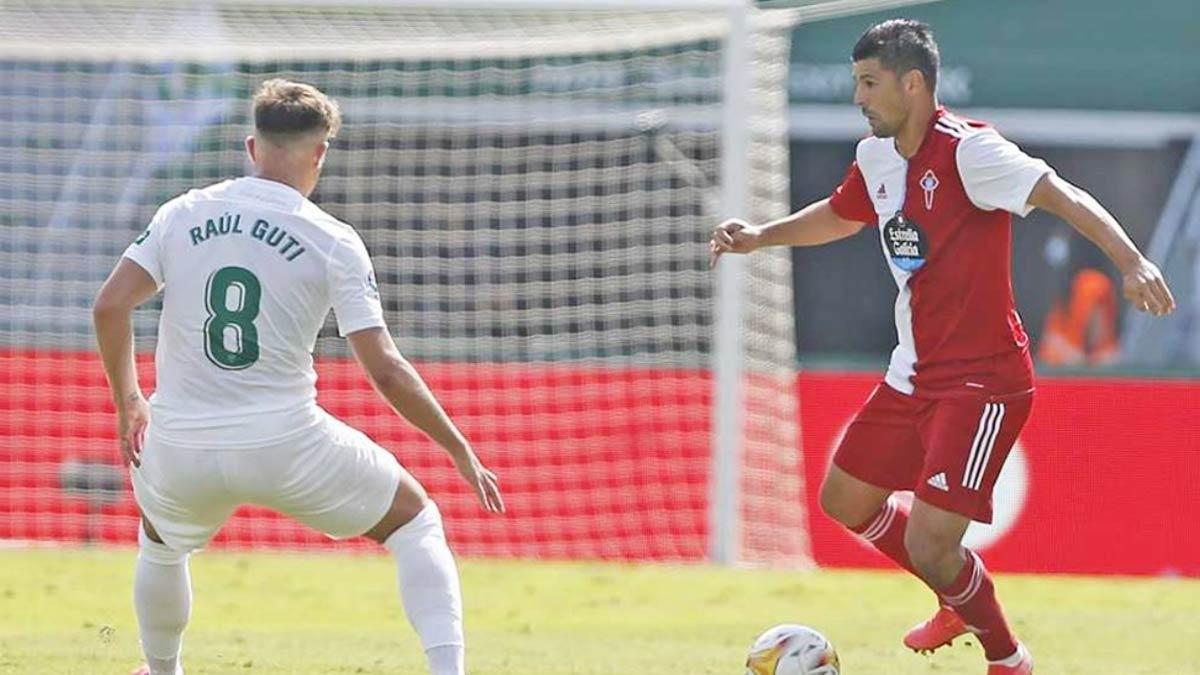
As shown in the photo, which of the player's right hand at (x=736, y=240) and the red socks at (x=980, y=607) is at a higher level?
the player's right hand at (x=736, y=240)

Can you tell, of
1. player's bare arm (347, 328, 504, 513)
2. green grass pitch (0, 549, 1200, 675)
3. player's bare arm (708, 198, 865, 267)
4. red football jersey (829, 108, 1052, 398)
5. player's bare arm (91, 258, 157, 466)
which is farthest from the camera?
green grass pitch (0, 549, 1200, 675)

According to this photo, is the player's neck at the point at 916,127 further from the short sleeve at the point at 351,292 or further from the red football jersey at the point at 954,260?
the short sleeve at the point at 351,292

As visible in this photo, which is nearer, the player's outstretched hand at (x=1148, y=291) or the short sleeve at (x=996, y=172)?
the player's outstretched hand at (x=1148, y=291)

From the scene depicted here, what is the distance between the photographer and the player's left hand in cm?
652

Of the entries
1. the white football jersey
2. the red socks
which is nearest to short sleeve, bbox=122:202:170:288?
the white football jersey

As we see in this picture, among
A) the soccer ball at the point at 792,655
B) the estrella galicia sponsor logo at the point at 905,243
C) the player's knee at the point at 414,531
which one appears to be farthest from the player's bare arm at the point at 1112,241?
the player's knee at the point at 414,531

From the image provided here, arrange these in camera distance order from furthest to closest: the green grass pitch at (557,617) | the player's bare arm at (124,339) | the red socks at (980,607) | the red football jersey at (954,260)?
1. the green grass pitch at (557,617)
2. the red socks at (980,607)
3. the red football jersey at (954,260)
4. the player's bare arm at (124,339)

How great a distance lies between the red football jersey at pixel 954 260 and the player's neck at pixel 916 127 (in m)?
0.02

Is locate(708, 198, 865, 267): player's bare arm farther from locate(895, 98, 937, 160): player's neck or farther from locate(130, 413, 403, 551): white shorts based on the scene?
locate(130, 413, 403, 551): white shorts

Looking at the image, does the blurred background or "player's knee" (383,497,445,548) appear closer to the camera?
"player's knee" (383,497,445,548)

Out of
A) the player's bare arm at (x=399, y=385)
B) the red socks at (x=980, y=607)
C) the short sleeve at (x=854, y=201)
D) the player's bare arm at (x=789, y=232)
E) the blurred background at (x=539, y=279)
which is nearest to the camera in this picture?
the player's bare arm at (x=399, y=385)

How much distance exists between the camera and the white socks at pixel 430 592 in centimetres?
639

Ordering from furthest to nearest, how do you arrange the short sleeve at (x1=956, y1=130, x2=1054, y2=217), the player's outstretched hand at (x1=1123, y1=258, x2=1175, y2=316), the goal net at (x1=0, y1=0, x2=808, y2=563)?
1. the goal net at (x1=0, y1=0, x2=808, y2=563)
2. the short sleeve at (x1=956, y1=130, x2=1054, y2=217)
3. the player's outstretched hand at (x1=1123, y1=258, x2=1175, y2=316)

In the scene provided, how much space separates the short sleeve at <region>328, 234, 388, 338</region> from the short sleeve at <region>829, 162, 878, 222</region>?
2220 mm
